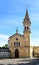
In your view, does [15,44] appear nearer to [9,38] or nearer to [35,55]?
[9,38]

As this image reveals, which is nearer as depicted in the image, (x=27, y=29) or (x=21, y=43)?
(x=21, y=43)

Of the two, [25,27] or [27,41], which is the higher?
[25,27]

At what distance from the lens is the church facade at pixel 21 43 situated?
163 ft

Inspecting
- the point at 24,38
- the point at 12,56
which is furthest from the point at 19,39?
the point at 12,56

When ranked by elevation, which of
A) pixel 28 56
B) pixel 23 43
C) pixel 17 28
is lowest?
pixel 28 56

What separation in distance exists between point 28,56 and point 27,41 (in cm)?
354

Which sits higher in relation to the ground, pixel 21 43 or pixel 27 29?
pixel 27 29

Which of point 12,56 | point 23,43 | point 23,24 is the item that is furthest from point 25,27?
point 12,56

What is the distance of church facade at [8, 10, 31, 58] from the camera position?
49656mm

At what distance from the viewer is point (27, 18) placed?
5106 cm

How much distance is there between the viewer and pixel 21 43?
4997cm

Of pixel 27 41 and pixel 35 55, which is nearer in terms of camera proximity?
pixel 27 41

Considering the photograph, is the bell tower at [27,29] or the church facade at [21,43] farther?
the bell tower at [27,29]

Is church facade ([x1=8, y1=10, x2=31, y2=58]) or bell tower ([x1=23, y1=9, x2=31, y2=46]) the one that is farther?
bell tower ([x1=23, y1=9, x2=31, y2=46])
